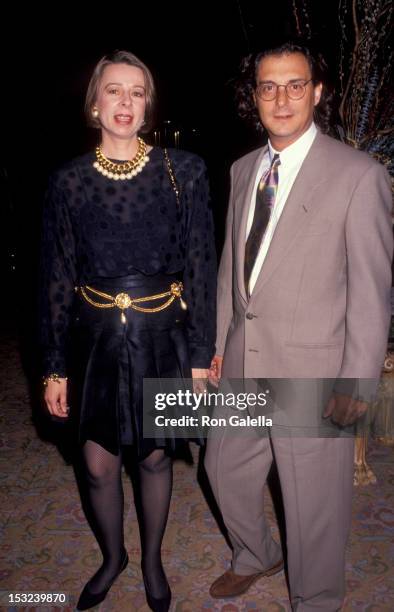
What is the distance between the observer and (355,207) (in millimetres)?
1553

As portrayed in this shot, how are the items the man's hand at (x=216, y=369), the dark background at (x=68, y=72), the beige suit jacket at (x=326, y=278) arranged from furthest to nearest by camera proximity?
the dark background at (x=68, y=72)
the man's hand at (x=216, y=369)
the beige suit jacket at (x=326, y=278)

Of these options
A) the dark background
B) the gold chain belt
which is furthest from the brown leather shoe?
the dark background

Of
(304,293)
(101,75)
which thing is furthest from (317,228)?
(101,75)

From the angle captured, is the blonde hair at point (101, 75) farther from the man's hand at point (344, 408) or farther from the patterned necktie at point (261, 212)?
the man's hand at point (344, 408)

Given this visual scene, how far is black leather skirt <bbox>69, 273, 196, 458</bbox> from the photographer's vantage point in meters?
1.91

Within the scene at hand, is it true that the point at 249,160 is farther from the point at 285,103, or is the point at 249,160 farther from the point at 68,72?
the point at 68,72

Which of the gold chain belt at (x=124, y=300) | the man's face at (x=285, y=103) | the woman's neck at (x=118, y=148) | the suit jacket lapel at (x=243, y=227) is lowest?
the gold chain belt at (x=124, y=300)

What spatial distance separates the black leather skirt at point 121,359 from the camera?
1.91m

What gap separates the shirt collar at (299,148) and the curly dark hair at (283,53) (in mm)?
185

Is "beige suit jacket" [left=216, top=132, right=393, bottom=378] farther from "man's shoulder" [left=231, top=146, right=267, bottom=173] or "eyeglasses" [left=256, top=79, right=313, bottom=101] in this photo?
"man's shoulder" [left=231, top=146, right=267, bottom=173]

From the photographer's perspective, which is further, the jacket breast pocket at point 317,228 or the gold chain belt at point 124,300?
the gold chain belt at point 124,300

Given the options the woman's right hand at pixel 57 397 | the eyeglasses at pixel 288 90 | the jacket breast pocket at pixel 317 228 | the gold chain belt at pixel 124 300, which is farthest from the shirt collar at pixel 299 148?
the woman's right hand at pixel 57 397

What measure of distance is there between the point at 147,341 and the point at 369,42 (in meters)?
2.06

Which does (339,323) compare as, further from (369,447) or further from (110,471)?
(369,447)
